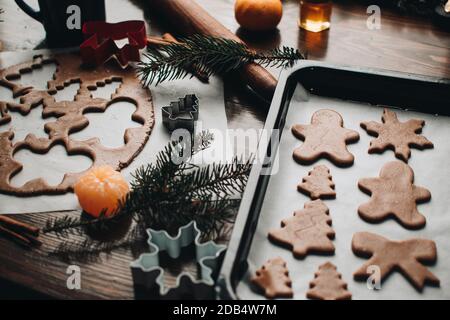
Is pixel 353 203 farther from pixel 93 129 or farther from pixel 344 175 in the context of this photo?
pixel 93 129

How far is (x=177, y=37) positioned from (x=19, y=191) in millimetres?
628

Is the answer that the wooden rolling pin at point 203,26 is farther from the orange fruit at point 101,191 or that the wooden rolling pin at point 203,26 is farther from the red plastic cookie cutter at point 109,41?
the orange fruit at point 101,191

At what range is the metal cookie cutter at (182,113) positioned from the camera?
→ 1088 millimetres

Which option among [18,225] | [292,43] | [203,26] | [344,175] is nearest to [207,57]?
[203,26]

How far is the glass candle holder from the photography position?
1369 millimetres

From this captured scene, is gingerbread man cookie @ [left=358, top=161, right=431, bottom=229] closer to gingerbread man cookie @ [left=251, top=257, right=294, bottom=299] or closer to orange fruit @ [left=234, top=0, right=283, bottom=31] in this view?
gingerbread man cookie @ [left=251, top=257, right=294, bottom=299]

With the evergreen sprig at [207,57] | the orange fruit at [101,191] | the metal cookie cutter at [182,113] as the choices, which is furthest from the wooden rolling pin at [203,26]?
the orange fruit at [101,191]

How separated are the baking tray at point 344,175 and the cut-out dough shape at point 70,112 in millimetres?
275

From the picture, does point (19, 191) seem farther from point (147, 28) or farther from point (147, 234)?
point (147, 28)

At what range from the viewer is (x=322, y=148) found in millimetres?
1030

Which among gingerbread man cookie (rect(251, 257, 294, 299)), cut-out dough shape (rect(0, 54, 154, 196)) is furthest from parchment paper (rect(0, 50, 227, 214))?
gingerbread man cookie (rect(251, 257, 294, 299))

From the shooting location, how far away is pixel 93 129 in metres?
1.11

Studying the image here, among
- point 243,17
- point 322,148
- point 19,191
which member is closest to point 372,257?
point 322,148

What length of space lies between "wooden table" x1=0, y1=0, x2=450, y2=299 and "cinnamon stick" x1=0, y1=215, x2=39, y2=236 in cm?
2
